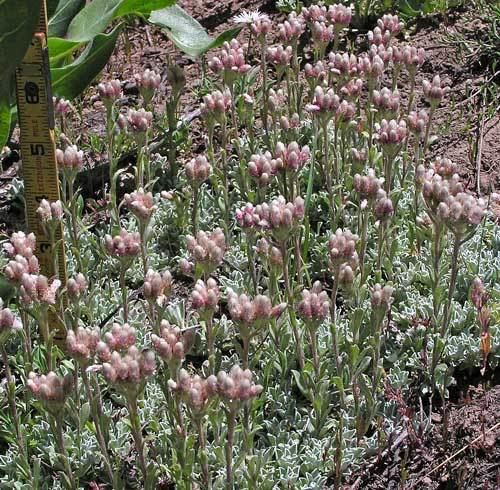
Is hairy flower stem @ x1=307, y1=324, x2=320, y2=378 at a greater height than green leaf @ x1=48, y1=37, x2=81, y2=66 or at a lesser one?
lesser

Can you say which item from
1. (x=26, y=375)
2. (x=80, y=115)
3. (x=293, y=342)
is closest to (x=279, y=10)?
(x=80, y=115)

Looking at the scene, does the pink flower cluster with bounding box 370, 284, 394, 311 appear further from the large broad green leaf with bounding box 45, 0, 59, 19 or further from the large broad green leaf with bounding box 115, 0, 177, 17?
the large broad green leaf with bounding box 45, 0, 59, 19

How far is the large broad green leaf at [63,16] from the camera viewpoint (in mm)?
3842

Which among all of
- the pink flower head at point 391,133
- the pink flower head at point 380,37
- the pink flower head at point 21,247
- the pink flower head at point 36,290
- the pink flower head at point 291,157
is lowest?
the pink flower head at point 36,290

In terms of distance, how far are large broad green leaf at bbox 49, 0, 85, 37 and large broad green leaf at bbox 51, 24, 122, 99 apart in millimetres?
324

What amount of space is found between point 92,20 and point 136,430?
2053 mm

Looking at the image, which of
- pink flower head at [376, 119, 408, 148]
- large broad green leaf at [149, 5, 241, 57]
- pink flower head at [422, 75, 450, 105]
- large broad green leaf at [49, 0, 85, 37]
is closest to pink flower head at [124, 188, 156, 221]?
pink flower head at [376, 119, 408, 148]

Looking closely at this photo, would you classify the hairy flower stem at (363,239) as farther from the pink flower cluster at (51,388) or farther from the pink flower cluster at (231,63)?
the pink flower cluster at (51,388)

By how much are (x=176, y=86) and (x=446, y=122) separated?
1232mm

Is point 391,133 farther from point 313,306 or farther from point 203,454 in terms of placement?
point 203,454

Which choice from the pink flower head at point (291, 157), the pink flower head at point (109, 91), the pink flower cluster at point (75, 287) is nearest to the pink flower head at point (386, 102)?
the pink flower head at point (291, 157)

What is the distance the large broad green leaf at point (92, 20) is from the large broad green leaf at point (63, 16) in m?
0.06

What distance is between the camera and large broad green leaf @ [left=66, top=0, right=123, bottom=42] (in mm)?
3566

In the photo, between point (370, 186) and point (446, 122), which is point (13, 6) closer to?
point (370, 186)
